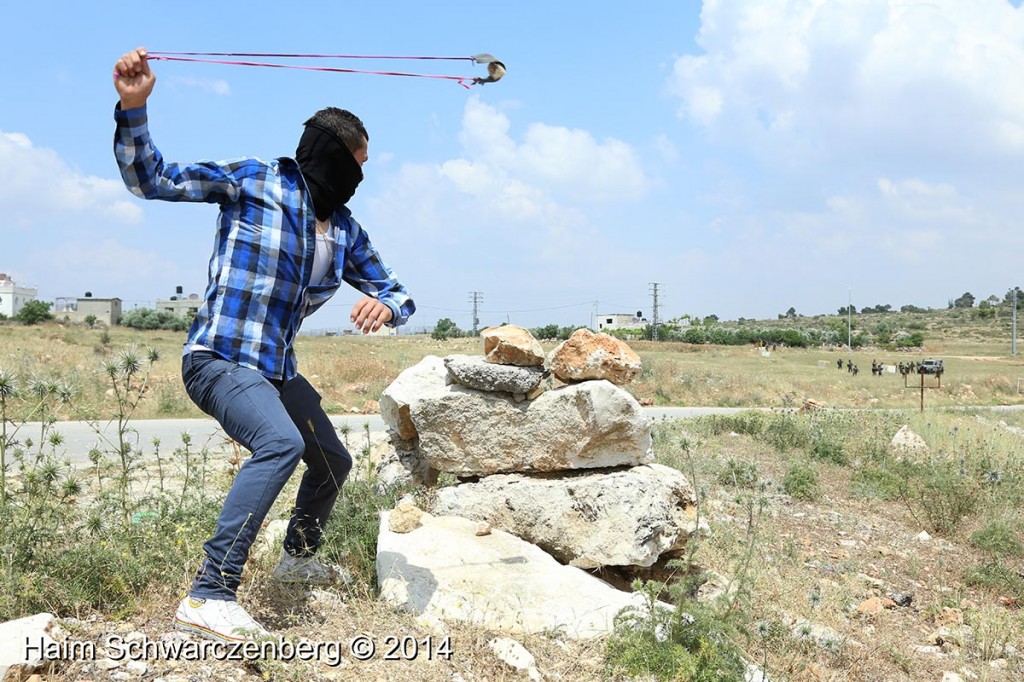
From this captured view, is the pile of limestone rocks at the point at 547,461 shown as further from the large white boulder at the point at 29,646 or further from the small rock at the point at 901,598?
the small rock at the point at 901,598

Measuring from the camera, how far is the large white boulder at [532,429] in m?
4.92

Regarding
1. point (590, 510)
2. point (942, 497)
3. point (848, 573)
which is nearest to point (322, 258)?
point (590, 510)

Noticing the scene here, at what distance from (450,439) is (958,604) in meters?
4.04

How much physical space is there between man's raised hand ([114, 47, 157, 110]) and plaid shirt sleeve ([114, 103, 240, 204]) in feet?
0.13

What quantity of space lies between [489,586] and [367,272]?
175cm

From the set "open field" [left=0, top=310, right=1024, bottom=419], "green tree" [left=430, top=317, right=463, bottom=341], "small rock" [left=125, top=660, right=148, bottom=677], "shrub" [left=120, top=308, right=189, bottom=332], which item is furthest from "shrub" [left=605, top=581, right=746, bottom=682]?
"shrub" [left=120, top=308, right=189, bottom=332]

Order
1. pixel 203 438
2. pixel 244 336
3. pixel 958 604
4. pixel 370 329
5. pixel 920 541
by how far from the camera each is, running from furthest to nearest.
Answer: pixel 203 438 → pixel 920 541 → pixel 958 604 → pixel 370 329 → pixel 244 336

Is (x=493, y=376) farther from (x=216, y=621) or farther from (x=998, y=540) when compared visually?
(x=998, y=540)

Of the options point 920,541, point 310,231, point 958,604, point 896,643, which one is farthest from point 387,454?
point 920,541

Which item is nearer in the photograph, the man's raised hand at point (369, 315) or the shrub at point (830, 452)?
the man's raised hand at point (369, 315)

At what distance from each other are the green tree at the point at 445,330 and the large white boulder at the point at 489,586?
41.3 metres

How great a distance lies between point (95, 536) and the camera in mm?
3693

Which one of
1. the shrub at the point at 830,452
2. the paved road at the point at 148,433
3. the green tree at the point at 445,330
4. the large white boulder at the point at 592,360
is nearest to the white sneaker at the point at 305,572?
the large white boulder at the point at 592,360

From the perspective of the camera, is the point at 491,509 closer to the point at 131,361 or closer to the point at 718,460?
the point at 131,361
